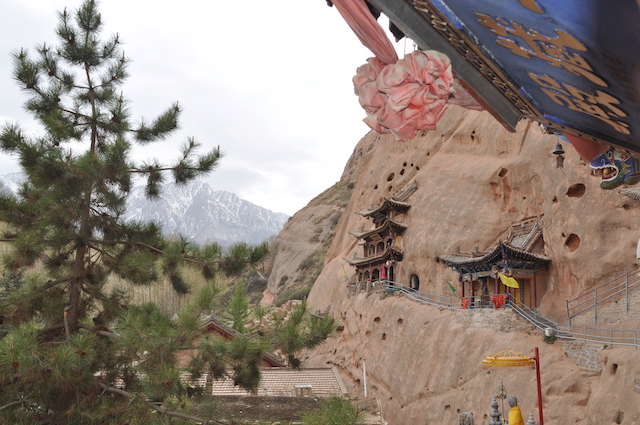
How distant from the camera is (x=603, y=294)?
52.3ft

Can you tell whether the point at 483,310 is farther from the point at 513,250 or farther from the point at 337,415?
the point at 337,415

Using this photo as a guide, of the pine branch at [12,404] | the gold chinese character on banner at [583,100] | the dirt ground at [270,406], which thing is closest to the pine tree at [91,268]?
the pine branch at [12,404]

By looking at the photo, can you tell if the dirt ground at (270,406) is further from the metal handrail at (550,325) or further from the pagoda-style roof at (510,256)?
the pagoda-style roof at (510,256)

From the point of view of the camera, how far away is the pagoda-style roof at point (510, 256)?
1794cm

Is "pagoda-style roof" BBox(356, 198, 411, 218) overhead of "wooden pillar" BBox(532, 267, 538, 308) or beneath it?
overhead

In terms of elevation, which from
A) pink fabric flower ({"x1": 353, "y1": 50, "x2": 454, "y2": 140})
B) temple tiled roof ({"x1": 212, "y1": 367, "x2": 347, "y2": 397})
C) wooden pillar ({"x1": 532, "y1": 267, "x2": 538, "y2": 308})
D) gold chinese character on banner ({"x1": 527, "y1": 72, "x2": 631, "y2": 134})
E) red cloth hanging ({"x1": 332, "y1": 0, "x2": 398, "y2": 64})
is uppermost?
wooden pillar ({"x1": 532, "y1": 267, "x2": 538, "y2": 308})

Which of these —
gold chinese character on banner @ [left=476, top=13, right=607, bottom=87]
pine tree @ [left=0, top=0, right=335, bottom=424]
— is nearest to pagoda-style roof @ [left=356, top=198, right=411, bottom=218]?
pine tree @ [left=0, top=0, right=335, bottom=424]

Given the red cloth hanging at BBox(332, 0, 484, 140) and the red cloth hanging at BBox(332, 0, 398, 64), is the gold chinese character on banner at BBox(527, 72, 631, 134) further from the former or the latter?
the red cloth hanging at BBox(332, 0, 398, 64)

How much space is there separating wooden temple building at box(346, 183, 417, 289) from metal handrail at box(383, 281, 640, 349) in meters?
1.18

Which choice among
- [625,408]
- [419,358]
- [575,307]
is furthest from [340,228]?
[625,408]

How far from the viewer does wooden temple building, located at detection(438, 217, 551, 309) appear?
709 inches

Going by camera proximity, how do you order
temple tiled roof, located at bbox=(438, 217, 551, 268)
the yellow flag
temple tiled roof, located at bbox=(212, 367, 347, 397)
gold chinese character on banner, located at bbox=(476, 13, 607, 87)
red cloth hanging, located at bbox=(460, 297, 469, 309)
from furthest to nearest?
red cloth hanging, located at bbox=(460, 297, 469, 309) < temple tiled roof, located at bbox=(438, 217, 551, 268) < the yellow flag < temple tiled roof, located at bbox=(212, 367, 347, 397) < gold chinese character on banner, located at bbox=(476, 13, 607, 87)

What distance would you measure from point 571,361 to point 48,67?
1297cm

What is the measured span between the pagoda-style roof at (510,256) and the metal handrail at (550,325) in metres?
1.14
